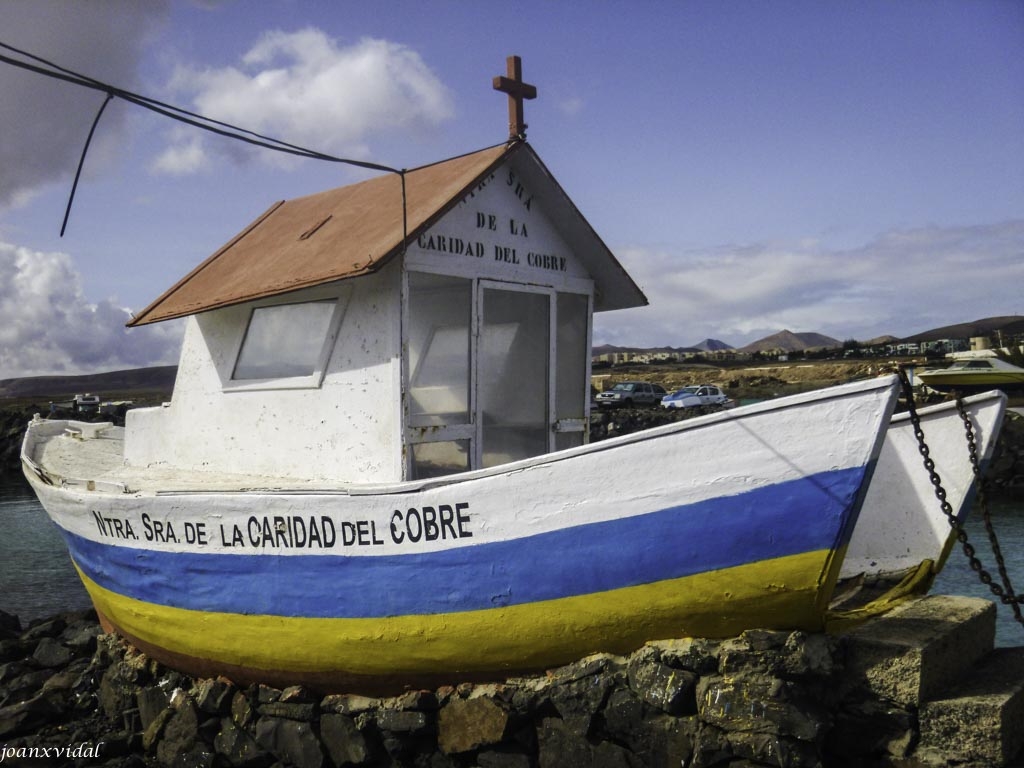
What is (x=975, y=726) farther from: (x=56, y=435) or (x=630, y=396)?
(x=630, y=396)

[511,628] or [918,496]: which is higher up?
[918,496]

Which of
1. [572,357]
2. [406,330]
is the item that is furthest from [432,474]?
[572,357]

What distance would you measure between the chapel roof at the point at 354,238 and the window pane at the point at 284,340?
12.2 inches

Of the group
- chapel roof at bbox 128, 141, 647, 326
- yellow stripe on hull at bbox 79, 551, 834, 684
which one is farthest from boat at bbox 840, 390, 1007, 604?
chapel roof at bbox 128, 141, 647, 326

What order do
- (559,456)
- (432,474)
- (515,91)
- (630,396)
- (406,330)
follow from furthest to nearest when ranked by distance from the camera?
(630,396)
(515,91)
(432,474)
(406,330)
(559,456)

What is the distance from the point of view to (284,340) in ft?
22.4

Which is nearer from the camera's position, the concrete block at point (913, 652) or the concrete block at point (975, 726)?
the concrete block at point (975, 726)

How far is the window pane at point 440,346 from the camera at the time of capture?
6.34 meters

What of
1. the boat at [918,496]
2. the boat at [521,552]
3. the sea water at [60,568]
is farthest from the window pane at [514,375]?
the sea water at [60,568]

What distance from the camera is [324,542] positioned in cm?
527

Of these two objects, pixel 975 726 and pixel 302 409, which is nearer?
pixel 975 726

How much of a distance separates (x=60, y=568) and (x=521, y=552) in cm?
1314

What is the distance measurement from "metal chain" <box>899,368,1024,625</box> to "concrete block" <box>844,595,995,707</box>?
0.28 meters

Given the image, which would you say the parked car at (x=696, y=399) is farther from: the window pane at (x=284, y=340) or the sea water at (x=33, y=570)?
the window pane at (x=284, y=340)
